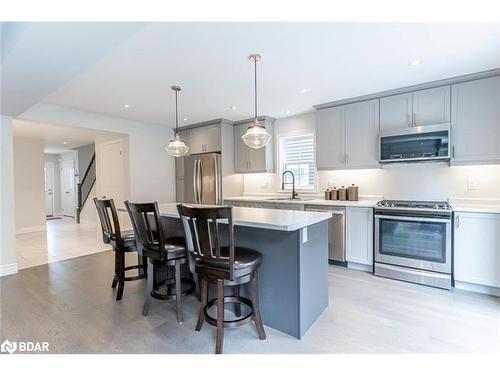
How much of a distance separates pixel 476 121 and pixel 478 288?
1.89 m

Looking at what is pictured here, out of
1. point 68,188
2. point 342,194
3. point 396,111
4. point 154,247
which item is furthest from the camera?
point 68,188

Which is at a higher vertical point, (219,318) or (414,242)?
(414,242)

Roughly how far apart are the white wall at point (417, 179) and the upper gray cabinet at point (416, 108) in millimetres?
616

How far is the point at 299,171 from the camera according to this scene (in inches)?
191

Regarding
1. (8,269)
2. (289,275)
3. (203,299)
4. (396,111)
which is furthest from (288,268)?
(8,269)

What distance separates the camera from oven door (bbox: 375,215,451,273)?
2912mm

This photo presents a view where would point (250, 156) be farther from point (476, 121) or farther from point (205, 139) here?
point (476, 121)

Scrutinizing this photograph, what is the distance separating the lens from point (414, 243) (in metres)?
3.09

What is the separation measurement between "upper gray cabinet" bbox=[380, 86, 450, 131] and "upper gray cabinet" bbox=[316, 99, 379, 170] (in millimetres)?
139

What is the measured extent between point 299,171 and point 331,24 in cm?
307

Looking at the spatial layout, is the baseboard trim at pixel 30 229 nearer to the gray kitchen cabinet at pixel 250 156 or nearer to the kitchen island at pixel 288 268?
the gray kitchen cabinet at pixel 250 156

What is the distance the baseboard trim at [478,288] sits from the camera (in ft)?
8.98

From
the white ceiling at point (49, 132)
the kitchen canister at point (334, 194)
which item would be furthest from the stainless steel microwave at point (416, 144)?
the white ceiling at point (49, 132)
